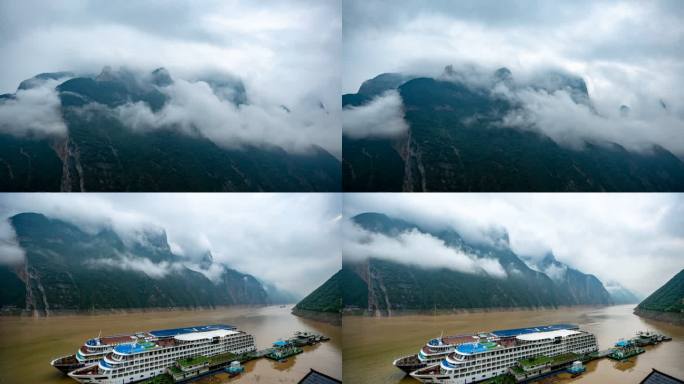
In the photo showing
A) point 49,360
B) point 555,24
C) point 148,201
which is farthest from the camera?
A: point 555,24

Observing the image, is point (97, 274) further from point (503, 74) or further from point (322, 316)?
point (503, 74)

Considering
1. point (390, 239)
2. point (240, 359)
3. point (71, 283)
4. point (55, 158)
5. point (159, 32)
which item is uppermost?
point (159, 32)

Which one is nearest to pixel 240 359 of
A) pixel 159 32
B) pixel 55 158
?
pixel 55 158

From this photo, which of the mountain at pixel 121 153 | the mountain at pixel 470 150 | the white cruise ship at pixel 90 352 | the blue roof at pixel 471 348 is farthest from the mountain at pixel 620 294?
the white cruise ship at pixel 90 352

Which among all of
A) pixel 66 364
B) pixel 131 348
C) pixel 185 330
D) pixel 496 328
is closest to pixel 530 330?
pixel 496 328

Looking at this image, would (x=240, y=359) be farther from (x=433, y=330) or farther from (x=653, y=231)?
(x=653, y=231)

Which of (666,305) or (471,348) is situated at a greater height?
(666,305)

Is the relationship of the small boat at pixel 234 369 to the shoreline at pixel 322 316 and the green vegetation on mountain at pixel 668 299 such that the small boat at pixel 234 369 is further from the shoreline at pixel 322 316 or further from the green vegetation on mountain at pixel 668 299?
the green vegetation on mountain at pixel 668 299
